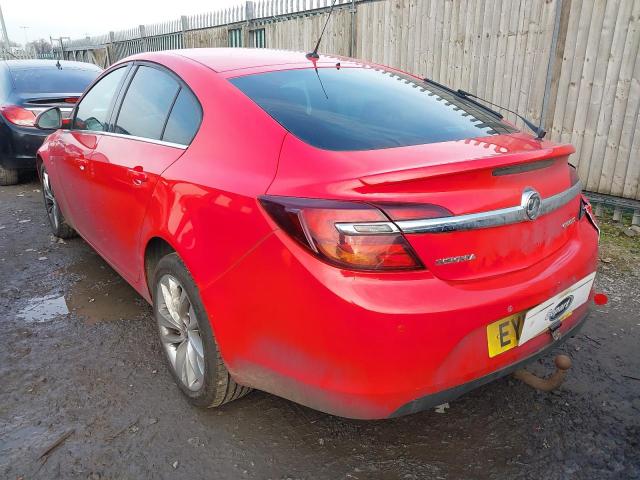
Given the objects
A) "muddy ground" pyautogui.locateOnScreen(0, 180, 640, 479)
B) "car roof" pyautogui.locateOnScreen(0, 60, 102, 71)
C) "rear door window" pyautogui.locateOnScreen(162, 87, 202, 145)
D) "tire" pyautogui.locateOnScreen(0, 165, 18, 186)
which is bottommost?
"muddy ground" pyautogui.locateOnScreen(0, 180, 640, 479)

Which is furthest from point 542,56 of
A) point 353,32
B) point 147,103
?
point 147,103

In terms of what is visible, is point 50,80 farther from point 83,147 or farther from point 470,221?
point 470,221

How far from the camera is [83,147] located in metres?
3.30

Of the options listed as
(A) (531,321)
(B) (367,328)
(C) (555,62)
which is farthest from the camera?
(C) (555,62)

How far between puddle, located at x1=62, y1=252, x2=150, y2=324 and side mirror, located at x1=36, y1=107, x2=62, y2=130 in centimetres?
111

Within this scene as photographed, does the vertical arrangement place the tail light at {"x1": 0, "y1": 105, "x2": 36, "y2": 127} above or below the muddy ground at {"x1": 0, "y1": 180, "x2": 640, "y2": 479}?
above

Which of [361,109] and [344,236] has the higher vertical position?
[361,109]

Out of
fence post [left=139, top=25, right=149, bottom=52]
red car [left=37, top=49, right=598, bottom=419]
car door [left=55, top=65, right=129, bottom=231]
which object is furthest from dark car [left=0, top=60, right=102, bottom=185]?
fence post [left=139, top=25, right=149, bottom=52]

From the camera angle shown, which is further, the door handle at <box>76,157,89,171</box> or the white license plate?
the door handle at <box>76,157,89,171</box>

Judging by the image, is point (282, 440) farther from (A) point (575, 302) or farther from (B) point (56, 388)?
(A) point (575, 302)

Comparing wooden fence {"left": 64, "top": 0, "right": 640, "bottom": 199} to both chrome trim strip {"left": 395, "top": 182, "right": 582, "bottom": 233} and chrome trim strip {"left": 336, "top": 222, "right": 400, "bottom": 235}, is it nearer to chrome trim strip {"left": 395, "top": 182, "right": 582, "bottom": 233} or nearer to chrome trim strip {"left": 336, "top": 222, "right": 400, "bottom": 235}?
chrome trim strip {"left": 395, "top": 182, "right": 582, "bottom": 233}

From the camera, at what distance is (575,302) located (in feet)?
6.80

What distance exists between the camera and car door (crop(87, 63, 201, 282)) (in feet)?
7.79

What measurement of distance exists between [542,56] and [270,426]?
483 cm
